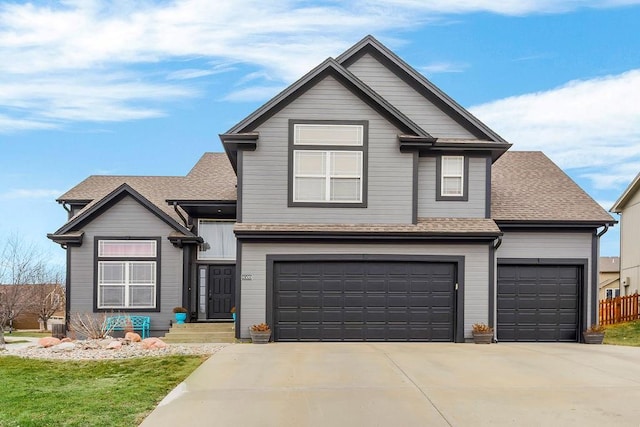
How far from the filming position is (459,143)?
17094 millimetres

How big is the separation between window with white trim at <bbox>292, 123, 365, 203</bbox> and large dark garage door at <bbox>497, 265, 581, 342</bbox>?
5.19 metres

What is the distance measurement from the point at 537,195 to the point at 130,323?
1314cm

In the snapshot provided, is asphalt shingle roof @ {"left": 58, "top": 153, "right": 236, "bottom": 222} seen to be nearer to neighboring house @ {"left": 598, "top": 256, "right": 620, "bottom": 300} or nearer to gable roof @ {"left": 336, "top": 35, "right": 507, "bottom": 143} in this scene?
gable roof @ {"left": 336, "top": 35, "right": 507, "bottom": 143}


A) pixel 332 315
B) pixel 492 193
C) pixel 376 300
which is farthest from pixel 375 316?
pixel 492 193

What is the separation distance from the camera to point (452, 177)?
17.5m

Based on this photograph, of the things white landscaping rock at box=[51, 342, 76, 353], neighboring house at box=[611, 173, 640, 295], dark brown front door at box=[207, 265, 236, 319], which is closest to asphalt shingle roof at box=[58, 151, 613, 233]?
dark brown front door at box=[207, 265, 236, 319]

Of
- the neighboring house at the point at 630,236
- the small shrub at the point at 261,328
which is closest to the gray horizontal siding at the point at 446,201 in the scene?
the small shrub at the point at 261,328

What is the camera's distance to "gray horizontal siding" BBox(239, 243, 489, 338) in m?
16.4

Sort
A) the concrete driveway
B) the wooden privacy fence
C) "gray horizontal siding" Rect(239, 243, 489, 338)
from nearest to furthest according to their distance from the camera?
the concrete driveway, "gray horizontal siding" Rect(239, 243, 489, 338), the wooden privacy fence

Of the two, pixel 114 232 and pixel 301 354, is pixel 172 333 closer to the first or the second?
pixel 114 232

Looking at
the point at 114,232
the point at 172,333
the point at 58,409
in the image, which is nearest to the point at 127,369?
the point at 58,409

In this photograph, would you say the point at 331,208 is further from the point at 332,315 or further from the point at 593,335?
the point at 593,335

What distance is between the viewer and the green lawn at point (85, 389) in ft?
27.3

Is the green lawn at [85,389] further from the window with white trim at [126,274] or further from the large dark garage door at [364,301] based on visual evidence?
the window with white trim at [126,274]
